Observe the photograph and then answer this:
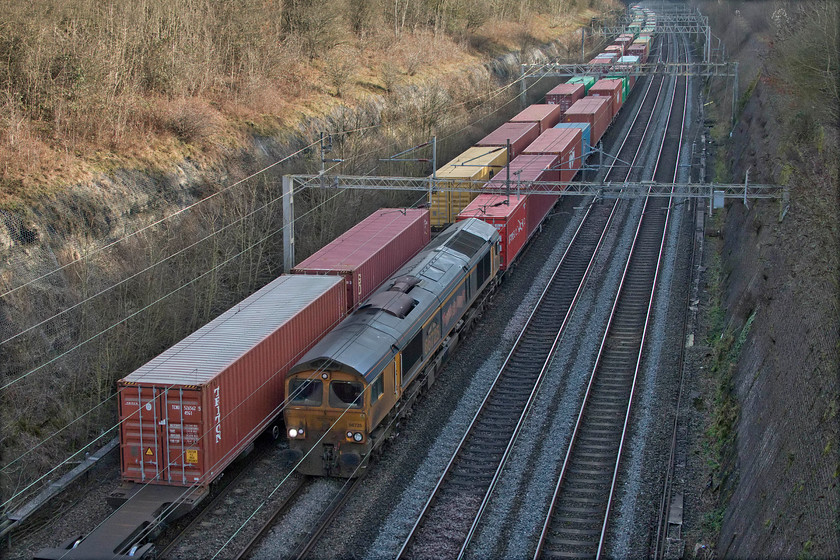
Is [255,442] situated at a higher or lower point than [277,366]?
lower

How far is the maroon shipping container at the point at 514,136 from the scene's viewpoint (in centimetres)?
3900

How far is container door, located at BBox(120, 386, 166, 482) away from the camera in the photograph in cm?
1576

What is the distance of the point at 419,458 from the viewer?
18453mm

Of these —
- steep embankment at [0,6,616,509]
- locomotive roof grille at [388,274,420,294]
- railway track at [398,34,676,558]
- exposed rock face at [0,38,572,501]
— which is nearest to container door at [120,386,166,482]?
steep embankment at [0,6,616,509]

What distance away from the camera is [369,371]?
16.9m

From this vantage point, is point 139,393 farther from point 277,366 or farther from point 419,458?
point 419,458

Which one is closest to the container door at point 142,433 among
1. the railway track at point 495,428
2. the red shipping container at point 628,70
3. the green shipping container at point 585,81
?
the railway track at point 495,428

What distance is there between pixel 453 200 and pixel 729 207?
1199 cm

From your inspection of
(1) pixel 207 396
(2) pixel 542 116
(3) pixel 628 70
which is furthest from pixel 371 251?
(3) pixel 628 70

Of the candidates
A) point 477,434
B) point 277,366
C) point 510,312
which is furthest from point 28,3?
point 477,434

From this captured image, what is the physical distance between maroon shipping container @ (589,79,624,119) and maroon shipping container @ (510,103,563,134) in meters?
5.09

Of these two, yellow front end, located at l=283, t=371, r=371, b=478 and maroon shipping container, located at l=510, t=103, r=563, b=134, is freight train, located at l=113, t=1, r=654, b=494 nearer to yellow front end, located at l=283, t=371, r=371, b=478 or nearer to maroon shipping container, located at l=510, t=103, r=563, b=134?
yellow front end, located at l=283, t=371, r=371, b=478

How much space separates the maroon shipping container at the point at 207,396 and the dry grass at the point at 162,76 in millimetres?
8659

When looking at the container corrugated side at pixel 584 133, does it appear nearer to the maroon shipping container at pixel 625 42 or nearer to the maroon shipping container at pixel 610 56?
the maroon shipping container at pixel 610 56
